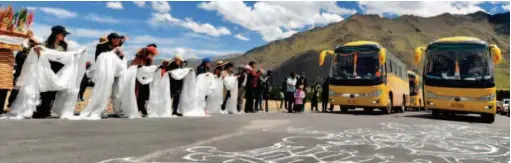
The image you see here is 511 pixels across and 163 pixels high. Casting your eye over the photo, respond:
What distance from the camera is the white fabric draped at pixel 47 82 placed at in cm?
849

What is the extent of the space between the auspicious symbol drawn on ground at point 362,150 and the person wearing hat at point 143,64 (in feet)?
14.0

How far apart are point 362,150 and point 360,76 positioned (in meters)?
12.0

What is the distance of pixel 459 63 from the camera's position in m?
15.9

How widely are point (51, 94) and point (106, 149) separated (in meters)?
4.13

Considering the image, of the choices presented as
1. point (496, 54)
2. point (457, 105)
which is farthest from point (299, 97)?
→ point (496, 54)

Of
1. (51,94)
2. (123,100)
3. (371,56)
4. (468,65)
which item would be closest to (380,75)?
(371,56)

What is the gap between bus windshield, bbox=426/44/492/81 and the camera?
51.3ft

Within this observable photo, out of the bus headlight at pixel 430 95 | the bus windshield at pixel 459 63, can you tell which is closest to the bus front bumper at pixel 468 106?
the bus headlight at pixel 430 95

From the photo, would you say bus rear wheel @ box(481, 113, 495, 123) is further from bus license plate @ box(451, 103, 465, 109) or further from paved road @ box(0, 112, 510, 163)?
paved road @ box(0, 112, 510, 163)

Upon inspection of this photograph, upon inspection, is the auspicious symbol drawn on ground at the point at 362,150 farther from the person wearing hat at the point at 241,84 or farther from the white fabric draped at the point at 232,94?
the person wearing hat at the point at 241,84

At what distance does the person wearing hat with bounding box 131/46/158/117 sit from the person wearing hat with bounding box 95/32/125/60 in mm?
1098

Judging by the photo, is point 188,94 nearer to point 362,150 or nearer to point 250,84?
point 250,84

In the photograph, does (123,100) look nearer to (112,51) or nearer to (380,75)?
(112,51)

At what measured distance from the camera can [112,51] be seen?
9.76 metres
